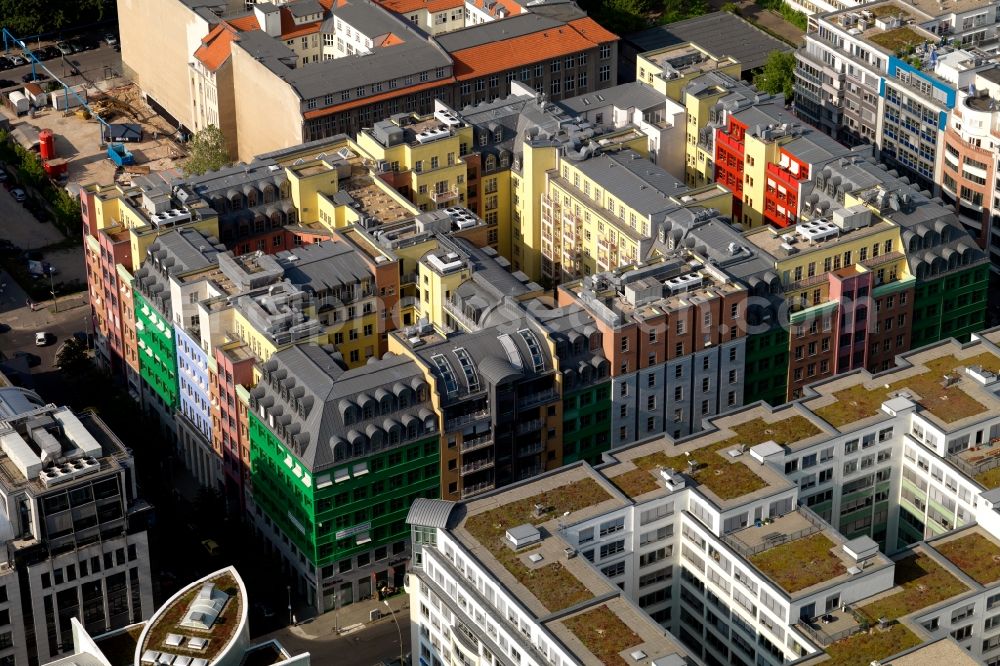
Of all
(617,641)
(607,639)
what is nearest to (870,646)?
(617,641)

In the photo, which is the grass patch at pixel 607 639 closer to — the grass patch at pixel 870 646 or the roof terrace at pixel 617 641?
the roof terrace at pixel 617 641

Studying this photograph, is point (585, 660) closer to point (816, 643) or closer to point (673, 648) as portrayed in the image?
point (673, 648)

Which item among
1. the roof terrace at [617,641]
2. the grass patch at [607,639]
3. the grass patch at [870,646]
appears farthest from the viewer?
the grass patch at [870,646]

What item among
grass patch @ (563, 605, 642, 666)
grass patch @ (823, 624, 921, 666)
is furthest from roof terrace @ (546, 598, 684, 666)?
grass patch @ (823, 624, 921, 666)

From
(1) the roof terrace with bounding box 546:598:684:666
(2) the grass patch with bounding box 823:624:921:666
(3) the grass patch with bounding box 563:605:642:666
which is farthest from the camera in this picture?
(2) the grass patch with bounding box 823:624:921:666

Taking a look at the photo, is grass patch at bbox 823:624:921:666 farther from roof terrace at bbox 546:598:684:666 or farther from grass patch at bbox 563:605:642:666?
grass patch at bbox 563:605:642:666

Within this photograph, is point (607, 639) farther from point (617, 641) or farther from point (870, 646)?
point (870, 646)

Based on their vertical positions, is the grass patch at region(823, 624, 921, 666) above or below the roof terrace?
below

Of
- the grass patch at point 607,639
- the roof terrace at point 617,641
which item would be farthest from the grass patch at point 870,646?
the grass patch at point 607,639

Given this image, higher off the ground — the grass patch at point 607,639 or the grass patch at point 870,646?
the grass patch at point 607,639

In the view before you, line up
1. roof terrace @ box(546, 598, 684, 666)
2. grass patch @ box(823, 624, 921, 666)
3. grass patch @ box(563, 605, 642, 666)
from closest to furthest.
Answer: roof terrace @ box(546, 598, 684, 666) < grass patch @ box(563, 605, 642, 666) < grass patch @ box(823, 624, 921, 666)
